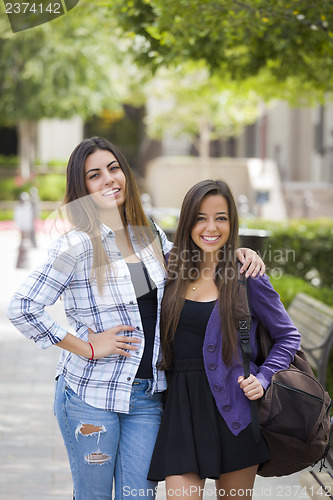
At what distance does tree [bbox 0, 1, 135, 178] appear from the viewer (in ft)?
87.5

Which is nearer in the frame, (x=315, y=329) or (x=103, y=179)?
(x=103, y=179)

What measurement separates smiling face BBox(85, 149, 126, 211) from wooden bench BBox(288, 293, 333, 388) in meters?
2.66

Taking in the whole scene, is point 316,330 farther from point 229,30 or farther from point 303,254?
point 303,254

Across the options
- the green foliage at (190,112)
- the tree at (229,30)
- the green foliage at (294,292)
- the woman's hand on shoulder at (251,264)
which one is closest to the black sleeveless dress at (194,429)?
the woman's hand on shoulder at (251,264)

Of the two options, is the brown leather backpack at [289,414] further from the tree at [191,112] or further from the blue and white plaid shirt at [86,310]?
the tree at [191,112]

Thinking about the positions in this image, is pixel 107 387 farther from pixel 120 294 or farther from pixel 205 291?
pixel 205 291

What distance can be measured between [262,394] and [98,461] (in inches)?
28.9

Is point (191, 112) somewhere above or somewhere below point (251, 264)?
above

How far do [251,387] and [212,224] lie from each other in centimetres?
72

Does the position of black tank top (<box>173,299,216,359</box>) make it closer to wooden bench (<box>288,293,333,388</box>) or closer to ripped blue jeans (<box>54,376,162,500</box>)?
ripped blue jeans (<box>54,376,162,500</box>)

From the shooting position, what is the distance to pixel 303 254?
1110cm

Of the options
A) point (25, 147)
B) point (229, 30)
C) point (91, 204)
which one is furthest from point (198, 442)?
point (25, 147)

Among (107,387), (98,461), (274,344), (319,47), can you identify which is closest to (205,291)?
(274,344)

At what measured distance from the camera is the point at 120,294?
10.6 ft
